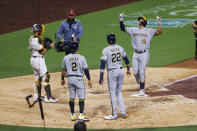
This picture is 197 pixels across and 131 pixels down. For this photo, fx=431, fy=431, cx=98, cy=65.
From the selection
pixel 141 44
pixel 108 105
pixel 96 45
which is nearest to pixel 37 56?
pixel 108 105

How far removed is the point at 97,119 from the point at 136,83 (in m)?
3.44

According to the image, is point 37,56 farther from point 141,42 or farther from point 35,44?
point 141,42

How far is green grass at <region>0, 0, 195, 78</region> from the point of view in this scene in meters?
15.6

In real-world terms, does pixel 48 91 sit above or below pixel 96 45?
below

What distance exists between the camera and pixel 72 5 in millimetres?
27531

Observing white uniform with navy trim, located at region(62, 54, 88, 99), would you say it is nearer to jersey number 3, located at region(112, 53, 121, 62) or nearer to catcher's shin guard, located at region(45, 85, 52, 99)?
jersey number 3, located at region(112, 53, 121, 62)

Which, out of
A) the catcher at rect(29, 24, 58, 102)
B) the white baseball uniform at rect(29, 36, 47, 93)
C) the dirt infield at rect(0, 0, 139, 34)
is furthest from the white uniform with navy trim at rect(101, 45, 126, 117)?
the dirt infield at rect(0, 0, 139, 34)

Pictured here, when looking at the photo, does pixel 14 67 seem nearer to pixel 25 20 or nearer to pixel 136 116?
pixel 136 116

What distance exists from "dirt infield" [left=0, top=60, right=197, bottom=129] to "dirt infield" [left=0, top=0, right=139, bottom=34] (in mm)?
11304

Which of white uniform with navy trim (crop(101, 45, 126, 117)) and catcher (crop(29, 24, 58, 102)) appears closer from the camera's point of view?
white uniform with navy trim (crop(101, 45, 126, 117))

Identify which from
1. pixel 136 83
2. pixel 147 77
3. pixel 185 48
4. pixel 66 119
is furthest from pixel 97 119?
pixel 185 48

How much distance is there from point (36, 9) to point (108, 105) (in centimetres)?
1755

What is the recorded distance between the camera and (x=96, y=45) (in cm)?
1830

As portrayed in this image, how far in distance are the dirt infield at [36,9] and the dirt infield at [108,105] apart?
11.3m
